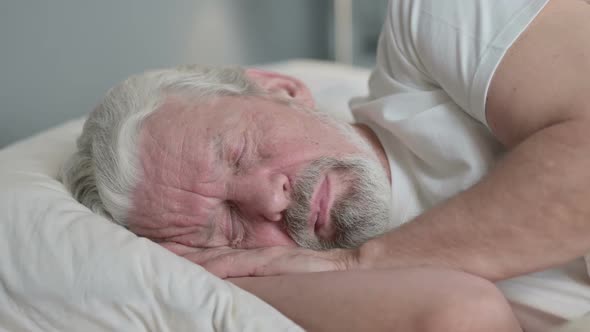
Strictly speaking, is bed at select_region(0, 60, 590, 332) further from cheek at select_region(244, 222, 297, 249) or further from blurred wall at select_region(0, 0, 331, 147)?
blurred wall at select_region(0, 0, 331, 147)

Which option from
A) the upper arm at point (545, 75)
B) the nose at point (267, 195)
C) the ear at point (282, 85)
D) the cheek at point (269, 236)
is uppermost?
the upper arm at point (545, 75)

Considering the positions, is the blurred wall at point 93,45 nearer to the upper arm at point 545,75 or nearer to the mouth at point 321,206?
the mouth at point 321,206

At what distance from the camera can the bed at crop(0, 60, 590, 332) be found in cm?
88

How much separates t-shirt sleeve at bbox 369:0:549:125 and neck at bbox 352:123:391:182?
6.9 inches

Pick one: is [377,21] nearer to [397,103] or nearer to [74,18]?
[74,18]

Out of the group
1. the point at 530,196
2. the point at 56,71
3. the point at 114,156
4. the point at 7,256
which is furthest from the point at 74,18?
the point at 530,196

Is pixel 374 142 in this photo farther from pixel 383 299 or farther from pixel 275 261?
pixel 383 299

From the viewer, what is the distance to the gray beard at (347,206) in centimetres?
107

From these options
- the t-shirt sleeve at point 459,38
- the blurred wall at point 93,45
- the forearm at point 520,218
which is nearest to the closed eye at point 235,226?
the forearm at point 520,218

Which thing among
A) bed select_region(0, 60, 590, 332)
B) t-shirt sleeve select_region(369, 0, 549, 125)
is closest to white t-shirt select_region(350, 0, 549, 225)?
t-shirt sleeve select_region(369, 0, 549, 125)

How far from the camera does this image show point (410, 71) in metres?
1.18

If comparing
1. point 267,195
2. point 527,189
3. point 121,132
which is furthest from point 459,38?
point 121,132

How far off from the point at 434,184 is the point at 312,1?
5.63 ft

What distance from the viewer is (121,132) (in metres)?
1.10
